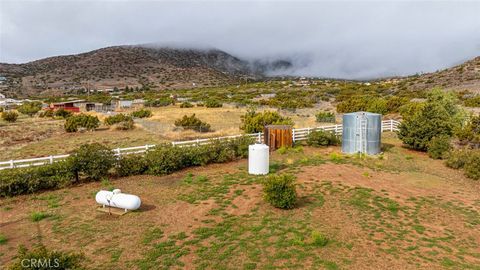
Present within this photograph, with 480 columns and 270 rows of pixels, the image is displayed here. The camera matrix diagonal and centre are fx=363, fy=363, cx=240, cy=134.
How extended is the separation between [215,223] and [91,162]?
7634 millimetres

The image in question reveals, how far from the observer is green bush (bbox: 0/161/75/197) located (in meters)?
13.9

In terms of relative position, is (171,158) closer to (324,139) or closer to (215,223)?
(215,223)

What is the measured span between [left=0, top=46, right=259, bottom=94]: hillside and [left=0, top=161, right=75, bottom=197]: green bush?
100938 millimetres

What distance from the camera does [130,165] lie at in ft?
56.5

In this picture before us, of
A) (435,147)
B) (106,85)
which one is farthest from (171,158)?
(106,85)

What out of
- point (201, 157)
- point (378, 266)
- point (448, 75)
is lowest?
point (378, 266)

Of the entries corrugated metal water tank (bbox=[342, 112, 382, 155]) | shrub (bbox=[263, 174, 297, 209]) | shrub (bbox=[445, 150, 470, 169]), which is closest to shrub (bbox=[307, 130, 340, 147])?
corrugated metal water tank (bbox=[342, 112, 382, 155])

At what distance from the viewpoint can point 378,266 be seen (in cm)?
890

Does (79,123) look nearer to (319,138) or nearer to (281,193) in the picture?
(319,138)

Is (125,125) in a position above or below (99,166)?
above

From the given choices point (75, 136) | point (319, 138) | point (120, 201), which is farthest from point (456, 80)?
point (120, 201)

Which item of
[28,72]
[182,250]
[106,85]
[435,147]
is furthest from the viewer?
[28,72]

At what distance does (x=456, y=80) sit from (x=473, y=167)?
6354cm
